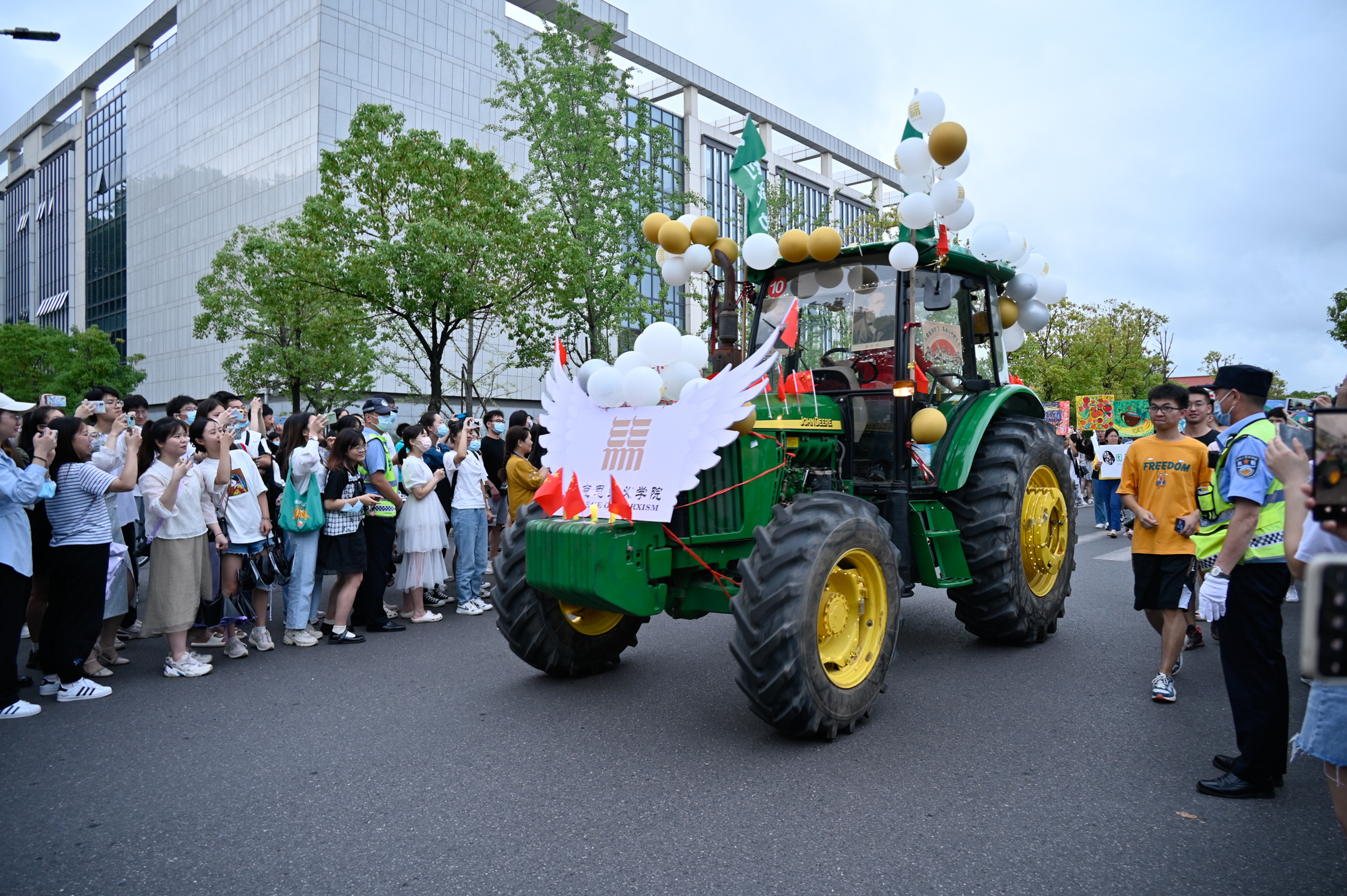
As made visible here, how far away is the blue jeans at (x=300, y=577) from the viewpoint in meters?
6.79

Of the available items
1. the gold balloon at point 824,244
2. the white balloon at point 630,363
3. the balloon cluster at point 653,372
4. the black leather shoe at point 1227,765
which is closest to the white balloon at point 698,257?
the gold balloon at point 824,244

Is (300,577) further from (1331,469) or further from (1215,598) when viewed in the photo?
(1331,469)

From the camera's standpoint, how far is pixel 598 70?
18.8 m

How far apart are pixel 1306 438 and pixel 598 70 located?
18685 millimetres

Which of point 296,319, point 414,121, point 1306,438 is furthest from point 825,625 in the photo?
point 414,121

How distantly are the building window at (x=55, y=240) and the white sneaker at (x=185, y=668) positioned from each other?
60.1 metres

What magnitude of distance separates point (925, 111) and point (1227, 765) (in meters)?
4.08

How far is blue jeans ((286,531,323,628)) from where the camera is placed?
6.79 meters

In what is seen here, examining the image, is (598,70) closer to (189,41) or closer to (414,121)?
(414,121)

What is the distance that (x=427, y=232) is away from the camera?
14555 mm

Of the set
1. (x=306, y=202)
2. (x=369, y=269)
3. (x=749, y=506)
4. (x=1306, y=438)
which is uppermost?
(x=306, y=202)

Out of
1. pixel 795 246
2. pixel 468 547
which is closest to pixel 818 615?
pixel 795 246

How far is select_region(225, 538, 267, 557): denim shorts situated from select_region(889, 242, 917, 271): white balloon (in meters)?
5.10

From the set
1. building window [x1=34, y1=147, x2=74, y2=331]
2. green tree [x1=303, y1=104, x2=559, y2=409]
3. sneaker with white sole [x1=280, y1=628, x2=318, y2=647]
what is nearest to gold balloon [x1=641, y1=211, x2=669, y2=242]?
sneaker with white sole [x1=280, y1=628, x2=318, y2=647]
